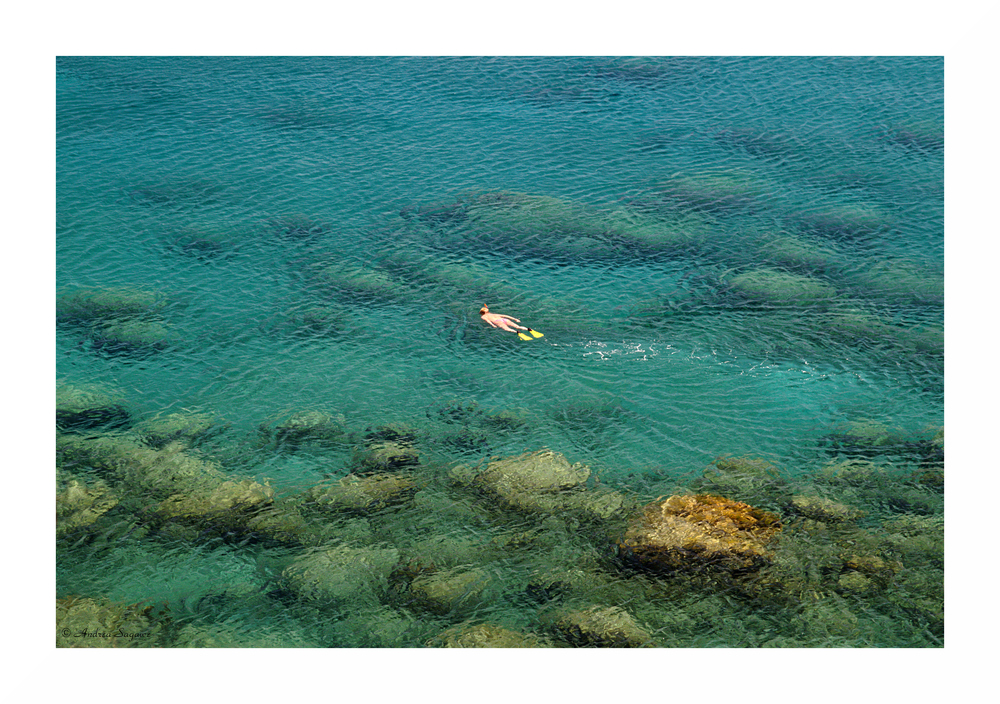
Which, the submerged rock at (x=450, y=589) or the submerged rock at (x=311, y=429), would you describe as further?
the submerged rock at (x=311, y=429)

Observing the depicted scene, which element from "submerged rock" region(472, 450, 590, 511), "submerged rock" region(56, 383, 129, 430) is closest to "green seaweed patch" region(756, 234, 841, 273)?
"submerged rock" region(472, 450, 590, 511)

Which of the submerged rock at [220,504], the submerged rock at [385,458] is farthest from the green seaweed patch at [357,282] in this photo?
the submerged rock at [220,504]

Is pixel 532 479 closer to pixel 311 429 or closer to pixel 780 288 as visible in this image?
pixel 311 429

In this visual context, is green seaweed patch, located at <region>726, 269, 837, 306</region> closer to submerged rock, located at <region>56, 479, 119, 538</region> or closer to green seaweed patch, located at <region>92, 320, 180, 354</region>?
green seaweed patch, located at <region>92, 320, 180, 354</region>

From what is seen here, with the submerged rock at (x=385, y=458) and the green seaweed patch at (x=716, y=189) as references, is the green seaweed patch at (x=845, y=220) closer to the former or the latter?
the green seaweed patch at (x=716, y=189)

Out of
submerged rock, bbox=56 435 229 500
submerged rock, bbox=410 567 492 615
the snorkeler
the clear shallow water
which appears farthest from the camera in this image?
the snorkeler

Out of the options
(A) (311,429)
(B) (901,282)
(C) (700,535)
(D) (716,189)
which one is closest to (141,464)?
(A) (311,429)
